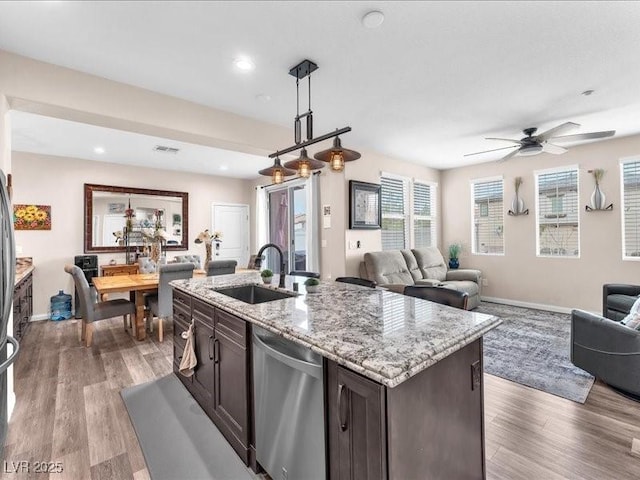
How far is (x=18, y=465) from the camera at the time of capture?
1789mm

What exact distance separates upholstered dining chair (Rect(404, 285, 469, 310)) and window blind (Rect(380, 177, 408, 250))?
3.17m

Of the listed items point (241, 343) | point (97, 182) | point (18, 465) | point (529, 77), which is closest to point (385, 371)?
point (241, 343)

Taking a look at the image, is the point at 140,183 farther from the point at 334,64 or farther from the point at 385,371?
the point at 385,371

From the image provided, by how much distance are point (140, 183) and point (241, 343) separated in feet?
17.5

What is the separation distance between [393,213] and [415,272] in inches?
45.2

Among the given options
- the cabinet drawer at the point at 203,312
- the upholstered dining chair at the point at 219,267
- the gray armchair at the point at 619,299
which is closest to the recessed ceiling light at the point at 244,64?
the cabinet drawer at the point at 203,312

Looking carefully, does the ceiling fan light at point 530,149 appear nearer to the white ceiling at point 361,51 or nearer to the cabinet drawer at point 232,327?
the white ceiling at point 361,51

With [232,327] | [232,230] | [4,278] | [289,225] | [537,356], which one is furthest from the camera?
[232,230]

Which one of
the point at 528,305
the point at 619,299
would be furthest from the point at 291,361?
the point at 528,305

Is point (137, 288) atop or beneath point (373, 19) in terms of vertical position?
beneath

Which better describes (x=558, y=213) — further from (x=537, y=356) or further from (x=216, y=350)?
(x=216, y=350)

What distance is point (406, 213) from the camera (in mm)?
5867

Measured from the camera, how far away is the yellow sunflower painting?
476 cm

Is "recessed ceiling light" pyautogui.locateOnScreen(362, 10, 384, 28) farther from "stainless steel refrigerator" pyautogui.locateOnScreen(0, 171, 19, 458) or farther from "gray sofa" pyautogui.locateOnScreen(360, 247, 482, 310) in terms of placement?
"gray sofa" pyautogui.locateOnScreen(360, 247, 482, 310)
